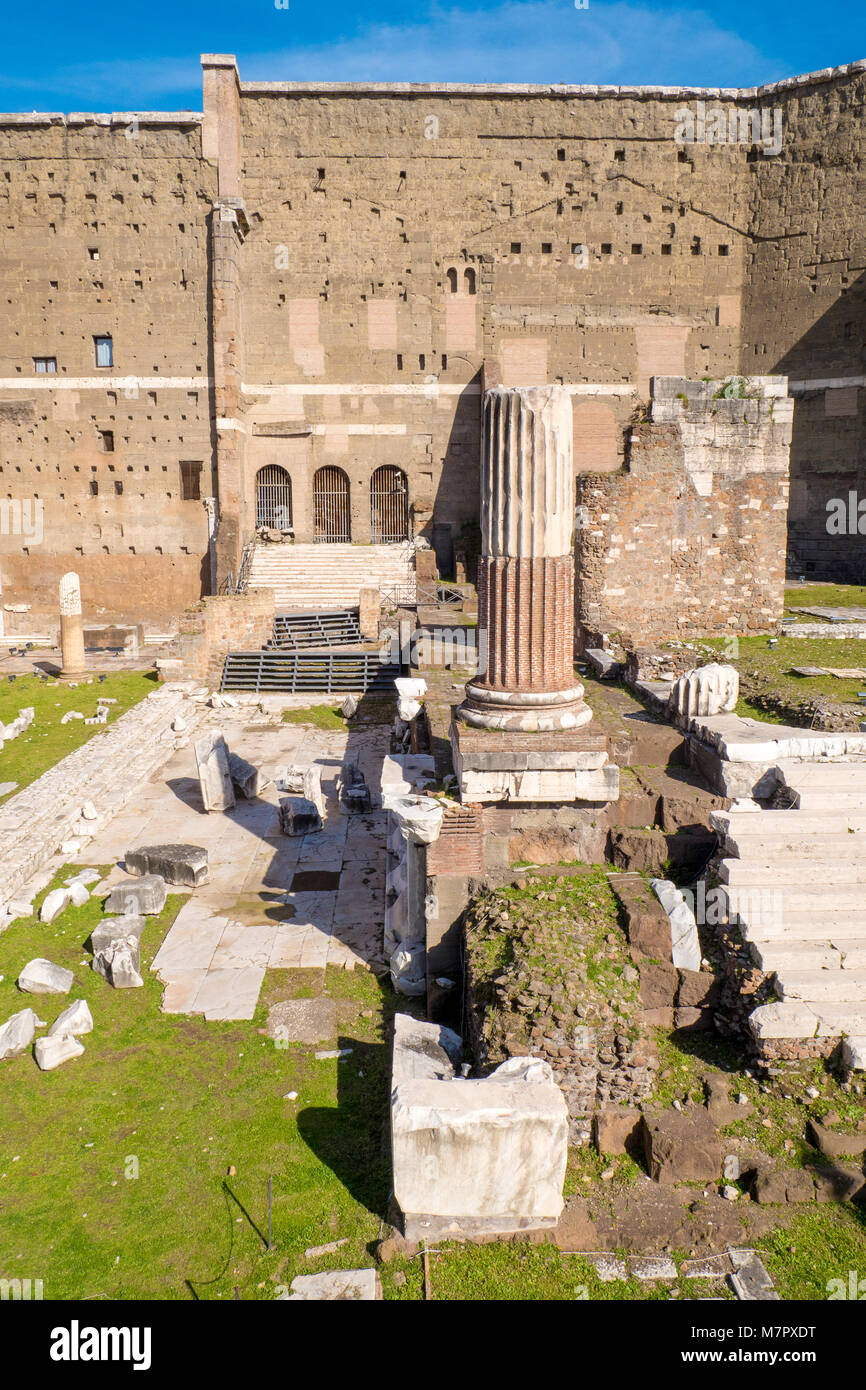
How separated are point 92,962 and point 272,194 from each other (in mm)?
24160

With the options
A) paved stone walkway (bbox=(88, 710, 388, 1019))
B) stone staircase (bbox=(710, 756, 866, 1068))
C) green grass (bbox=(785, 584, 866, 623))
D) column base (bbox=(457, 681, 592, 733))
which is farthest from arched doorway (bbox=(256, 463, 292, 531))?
stone staircase (bbox=(710, 756, 866, 1068))

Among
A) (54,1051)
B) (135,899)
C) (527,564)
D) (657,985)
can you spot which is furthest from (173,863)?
(657,985)

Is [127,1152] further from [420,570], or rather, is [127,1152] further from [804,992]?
[420,570]

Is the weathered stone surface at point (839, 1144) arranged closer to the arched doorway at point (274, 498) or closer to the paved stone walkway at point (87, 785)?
the paved stone walkway at point (87, 785)

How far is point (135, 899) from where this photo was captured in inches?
340

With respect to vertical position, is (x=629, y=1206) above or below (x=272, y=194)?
below

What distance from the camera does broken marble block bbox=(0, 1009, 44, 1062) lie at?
645 centimetres

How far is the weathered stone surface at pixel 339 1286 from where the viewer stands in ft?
14.4

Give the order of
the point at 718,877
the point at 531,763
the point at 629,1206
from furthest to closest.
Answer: the point at 531,763
the point at 718,877
the point at 629,1206

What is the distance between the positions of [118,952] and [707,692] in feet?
18.2

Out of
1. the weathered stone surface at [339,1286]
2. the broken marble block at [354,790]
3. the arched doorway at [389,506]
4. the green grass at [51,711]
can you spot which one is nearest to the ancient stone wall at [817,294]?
the arched doorway at [389,506]

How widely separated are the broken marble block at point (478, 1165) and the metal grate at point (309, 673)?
1312 cm

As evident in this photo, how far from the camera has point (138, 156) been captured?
25234mm

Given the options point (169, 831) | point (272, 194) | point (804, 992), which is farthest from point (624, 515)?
point (272, 194)
